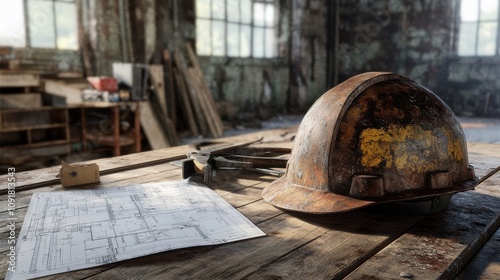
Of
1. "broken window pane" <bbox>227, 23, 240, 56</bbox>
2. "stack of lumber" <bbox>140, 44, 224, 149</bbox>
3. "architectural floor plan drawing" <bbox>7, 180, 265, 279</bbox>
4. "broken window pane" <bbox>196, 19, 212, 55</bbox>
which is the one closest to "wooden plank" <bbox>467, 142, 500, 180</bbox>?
"architectural floor plan drawing" <bbox>7, 180, 265, 279</bbox>

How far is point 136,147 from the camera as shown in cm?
515

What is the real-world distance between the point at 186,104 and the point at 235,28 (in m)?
2.12

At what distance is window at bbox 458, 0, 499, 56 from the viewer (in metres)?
8.05

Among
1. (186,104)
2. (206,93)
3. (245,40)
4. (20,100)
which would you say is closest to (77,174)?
(20,100)

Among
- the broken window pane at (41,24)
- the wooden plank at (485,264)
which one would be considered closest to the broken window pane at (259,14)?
the broken window pane at (41,24)

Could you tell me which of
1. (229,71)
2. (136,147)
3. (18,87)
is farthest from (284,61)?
(18,87)

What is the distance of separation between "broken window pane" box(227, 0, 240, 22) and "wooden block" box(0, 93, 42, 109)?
4.01 m

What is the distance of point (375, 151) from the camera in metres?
1.17

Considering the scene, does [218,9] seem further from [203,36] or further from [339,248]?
[339,248]

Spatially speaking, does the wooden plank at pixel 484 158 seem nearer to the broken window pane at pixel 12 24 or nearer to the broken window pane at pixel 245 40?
the broken window pane at pixel 12 24

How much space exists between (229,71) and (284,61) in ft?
5.28

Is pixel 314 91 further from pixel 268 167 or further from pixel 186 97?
pixel 268 167

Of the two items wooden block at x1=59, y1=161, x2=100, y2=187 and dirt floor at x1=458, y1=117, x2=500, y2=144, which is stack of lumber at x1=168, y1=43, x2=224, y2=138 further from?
wooden block at x1=59, y1=161, x2=100, y2=187

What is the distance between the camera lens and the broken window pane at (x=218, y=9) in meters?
7.53
